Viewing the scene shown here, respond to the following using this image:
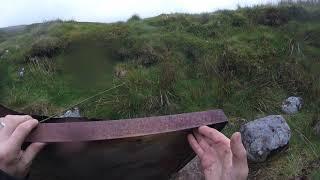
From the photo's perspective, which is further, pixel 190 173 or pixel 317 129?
pixel 317 129

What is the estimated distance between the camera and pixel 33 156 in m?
1.80

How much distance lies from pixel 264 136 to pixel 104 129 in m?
5.10

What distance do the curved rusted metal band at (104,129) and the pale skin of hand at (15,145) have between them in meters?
0.04

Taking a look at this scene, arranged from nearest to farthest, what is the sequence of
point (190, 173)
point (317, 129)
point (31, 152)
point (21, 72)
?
point (31, 152) → point (190, 173) → point (317, 129) → point (21, 72)

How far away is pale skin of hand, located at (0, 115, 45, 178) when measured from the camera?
168 centimetres

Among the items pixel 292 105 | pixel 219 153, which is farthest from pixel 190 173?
pixel 219 153

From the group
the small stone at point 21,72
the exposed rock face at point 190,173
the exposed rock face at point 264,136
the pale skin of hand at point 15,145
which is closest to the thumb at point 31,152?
the pale skin of hand at point 15,145

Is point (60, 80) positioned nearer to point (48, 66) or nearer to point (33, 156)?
point (48, 66)

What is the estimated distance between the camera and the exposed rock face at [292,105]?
850 centimetres

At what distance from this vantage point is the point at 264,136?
6.61 meters

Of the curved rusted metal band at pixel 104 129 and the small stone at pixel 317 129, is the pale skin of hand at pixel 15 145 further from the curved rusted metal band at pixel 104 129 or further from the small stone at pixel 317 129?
the small stone at pixel 317 129

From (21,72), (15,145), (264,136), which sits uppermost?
(15,145)

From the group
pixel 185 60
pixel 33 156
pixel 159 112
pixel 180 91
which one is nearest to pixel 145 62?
pixel 185 60

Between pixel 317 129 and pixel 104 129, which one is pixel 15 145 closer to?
pixel 104 129
